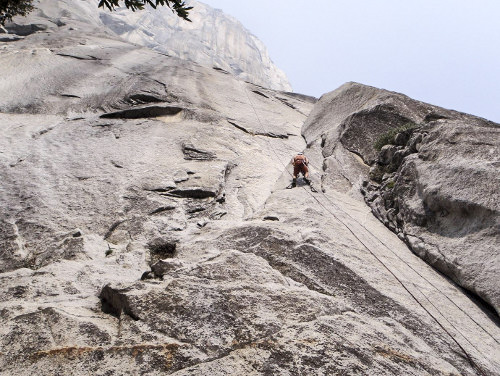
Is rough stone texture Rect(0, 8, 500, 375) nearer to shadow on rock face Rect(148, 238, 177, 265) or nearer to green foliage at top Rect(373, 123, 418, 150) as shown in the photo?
shadow on rock face Rect(148, 238, 177, 265)

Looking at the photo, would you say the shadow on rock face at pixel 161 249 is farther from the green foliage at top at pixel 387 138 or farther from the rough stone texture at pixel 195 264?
the green foliage at top at pixel 387 138

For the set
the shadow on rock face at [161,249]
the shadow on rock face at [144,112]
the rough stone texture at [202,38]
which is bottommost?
the shadow on rock face at [161,249]

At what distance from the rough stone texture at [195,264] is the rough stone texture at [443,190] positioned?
397mm

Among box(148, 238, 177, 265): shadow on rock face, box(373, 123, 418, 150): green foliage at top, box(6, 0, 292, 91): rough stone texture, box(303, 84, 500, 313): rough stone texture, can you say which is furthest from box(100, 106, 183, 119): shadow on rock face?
box(6, 0, 292, 91): rough stone texture

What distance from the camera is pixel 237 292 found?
652 cm

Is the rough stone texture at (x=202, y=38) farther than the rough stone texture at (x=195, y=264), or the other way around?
the rough stone texture at (x=202, y=38)

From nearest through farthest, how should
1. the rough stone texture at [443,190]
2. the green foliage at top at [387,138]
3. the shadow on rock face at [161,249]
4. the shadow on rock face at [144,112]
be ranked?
the rough stone texture at [443,190], the shadow on rock face at [161,249], the green foliage at top at [387,138], the shadow on rock face at [144,112]

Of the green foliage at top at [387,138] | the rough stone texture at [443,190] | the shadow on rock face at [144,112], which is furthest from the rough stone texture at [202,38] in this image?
the rough stone texture at [443,190]

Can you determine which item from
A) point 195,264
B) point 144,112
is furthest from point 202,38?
point 195,264

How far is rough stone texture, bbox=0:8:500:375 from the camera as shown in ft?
18.0

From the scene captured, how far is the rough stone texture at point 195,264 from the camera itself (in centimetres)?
548

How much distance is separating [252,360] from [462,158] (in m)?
7.72

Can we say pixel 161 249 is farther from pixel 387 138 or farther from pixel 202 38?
pixel 202 38

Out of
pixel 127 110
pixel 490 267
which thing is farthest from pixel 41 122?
pixel 490 267
